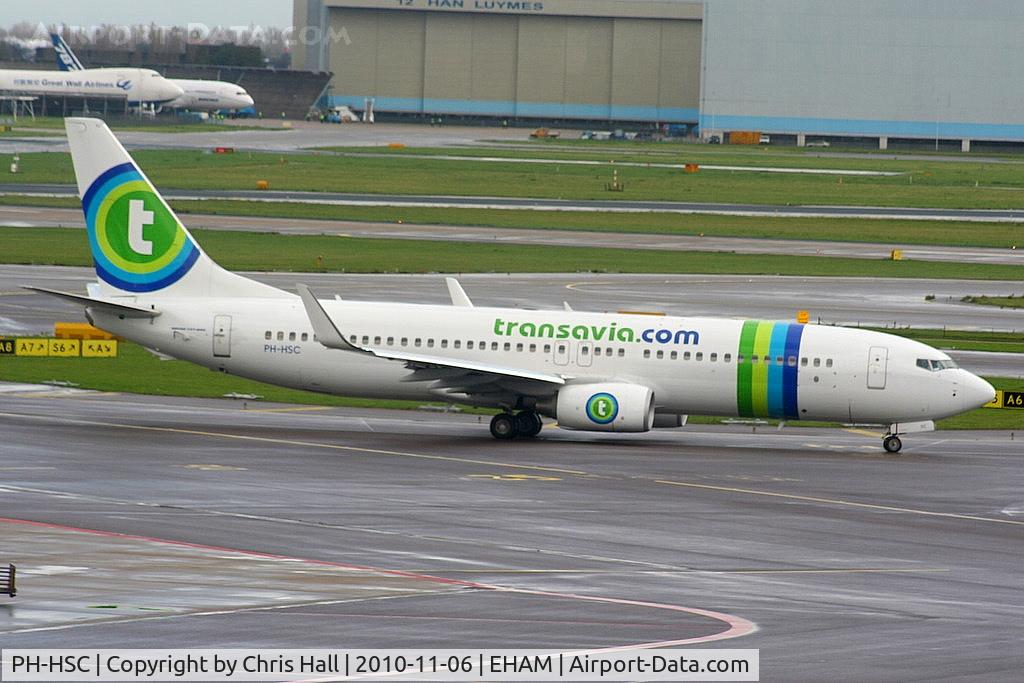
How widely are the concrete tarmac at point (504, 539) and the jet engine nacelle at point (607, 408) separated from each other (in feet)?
3.13

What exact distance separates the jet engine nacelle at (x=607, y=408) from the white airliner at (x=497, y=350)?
0.04 meters

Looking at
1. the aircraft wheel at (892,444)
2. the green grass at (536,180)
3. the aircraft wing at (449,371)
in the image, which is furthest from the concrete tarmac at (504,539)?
the green grass at (536,180)

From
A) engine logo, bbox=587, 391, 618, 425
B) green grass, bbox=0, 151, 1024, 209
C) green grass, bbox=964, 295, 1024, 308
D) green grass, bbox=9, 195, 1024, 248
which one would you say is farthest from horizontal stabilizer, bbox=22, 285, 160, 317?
green grass, bbox=0, 151, 1024, 209

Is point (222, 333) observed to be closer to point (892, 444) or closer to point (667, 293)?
point (892, 444)

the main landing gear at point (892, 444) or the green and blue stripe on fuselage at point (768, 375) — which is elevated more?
the green and blue stripe on fuselage at point (768, 375)

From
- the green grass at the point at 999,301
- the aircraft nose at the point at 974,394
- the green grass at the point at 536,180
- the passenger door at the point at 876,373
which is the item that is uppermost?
the green grass at the point at 536,180

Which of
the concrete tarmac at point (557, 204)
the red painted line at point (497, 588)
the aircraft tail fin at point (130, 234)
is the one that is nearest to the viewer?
the red painted line at point (497, 588)

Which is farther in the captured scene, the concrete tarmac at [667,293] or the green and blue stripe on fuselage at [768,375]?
the concrete tarmac at [667,293]

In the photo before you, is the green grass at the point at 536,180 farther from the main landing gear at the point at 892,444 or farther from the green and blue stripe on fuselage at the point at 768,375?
the main landing gear at the point at 892,444

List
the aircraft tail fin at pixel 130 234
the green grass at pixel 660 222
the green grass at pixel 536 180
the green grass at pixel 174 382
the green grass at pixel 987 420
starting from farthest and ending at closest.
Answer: the green grass at pixel 536 180 < the green grass at pixel 660 222 < the green grass at pixel 174 382 < the green grass at pixel 987 420 < the aircraft tail fin at pixel 130 234

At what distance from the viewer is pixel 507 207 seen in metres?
119

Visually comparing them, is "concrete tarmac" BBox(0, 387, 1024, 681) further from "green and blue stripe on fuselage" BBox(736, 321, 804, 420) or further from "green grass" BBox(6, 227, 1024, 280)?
"green grass" BBox(6, 227, 1024, 280)

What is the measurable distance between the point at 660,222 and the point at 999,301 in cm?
3725

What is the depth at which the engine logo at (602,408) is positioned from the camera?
43.9 meters
